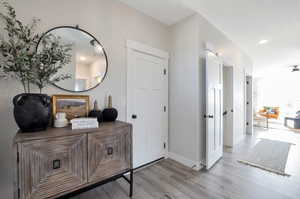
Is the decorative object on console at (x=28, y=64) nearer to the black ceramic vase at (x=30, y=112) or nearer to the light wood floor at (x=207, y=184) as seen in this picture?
the black ceramic vase at (x=30, y=112)

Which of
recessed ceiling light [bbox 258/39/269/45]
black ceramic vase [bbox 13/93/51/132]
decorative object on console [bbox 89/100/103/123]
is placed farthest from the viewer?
recessed ceiling light [bbox 258/39/269/45]

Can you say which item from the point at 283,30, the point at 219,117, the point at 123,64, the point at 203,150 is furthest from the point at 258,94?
the point at 123,64

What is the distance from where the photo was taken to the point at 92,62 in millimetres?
1735

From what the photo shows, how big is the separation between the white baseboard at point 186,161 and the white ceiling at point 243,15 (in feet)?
8.73

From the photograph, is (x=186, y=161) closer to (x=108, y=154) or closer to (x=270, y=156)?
(x=108, y=154)

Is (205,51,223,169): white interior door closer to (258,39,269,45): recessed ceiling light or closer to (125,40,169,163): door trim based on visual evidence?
(125,40,169,163): door trim

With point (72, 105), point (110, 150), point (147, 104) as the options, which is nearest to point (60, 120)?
point (72, 105)

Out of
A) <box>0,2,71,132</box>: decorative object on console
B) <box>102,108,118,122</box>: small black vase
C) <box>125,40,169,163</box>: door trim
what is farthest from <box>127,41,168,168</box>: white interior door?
<box>0,2,71,132</box>: decorative object on console

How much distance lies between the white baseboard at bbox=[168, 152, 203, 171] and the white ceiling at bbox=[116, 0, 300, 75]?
266 centimetres

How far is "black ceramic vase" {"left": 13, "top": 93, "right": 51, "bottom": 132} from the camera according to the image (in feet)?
3.50

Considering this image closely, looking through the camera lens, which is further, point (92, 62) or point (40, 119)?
point (92, 62)

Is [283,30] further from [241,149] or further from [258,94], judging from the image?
[258,94]

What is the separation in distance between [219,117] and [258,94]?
7.88 m

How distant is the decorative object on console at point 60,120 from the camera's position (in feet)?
4.43
